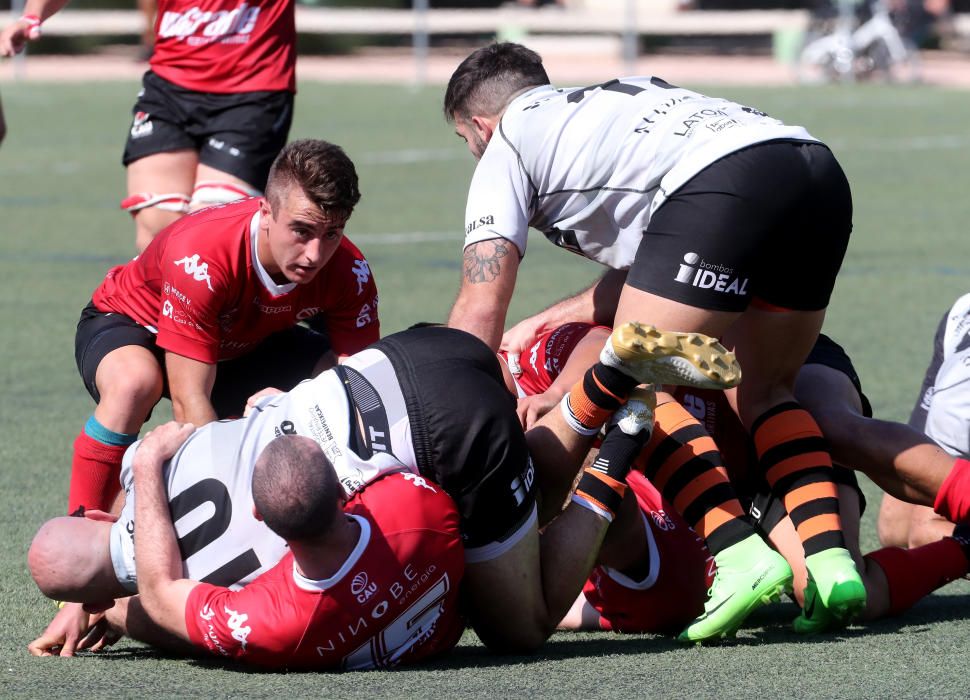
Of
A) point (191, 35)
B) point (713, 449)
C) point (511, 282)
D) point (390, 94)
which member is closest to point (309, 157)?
point (511, 282)

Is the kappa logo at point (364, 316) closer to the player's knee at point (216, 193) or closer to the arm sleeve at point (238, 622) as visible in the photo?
the arm sleeve at point (238, 622)

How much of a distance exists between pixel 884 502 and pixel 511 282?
4.89 feet

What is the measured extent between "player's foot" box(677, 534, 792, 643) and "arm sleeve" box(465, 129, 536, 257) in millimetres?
1068

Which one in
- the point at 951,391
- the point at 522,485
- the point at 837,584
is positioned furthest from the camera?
the point at 951,391

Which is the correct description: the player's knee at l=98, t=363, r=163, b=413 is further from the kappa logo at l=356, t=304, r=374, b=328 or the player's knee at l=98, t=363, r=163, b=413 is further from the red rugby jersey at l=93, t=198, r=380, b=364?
the kappa logo at l=356, t=304, r=374, b=328

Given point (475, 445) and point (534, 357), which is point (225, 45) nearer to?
point (534, 357)

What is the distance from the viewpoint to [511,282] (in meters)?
4.59

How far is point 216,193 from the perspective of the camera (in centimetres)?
699

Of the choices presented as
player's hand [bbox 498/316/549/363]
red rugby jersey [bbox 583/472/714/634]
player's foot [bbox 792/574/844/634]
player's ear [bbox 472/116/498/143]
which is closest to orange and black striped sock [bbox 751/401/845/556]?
player's foot [bbox 792/574/844/634]

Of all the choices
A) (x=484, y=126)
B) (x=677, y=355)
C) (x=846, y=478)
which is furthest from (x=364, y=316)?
(x=846, y=478)

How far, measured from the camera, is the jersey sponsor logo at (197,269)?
4.87 meters

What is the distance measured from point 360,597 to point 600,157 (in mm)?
1509

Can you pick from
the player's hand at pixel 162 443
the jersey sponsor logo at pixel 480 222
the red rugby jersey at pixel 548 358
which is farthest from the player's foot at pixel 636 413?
the player's hand at pixel 162 443

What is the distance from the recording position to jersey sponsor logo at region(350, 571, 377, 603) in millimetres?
3738
